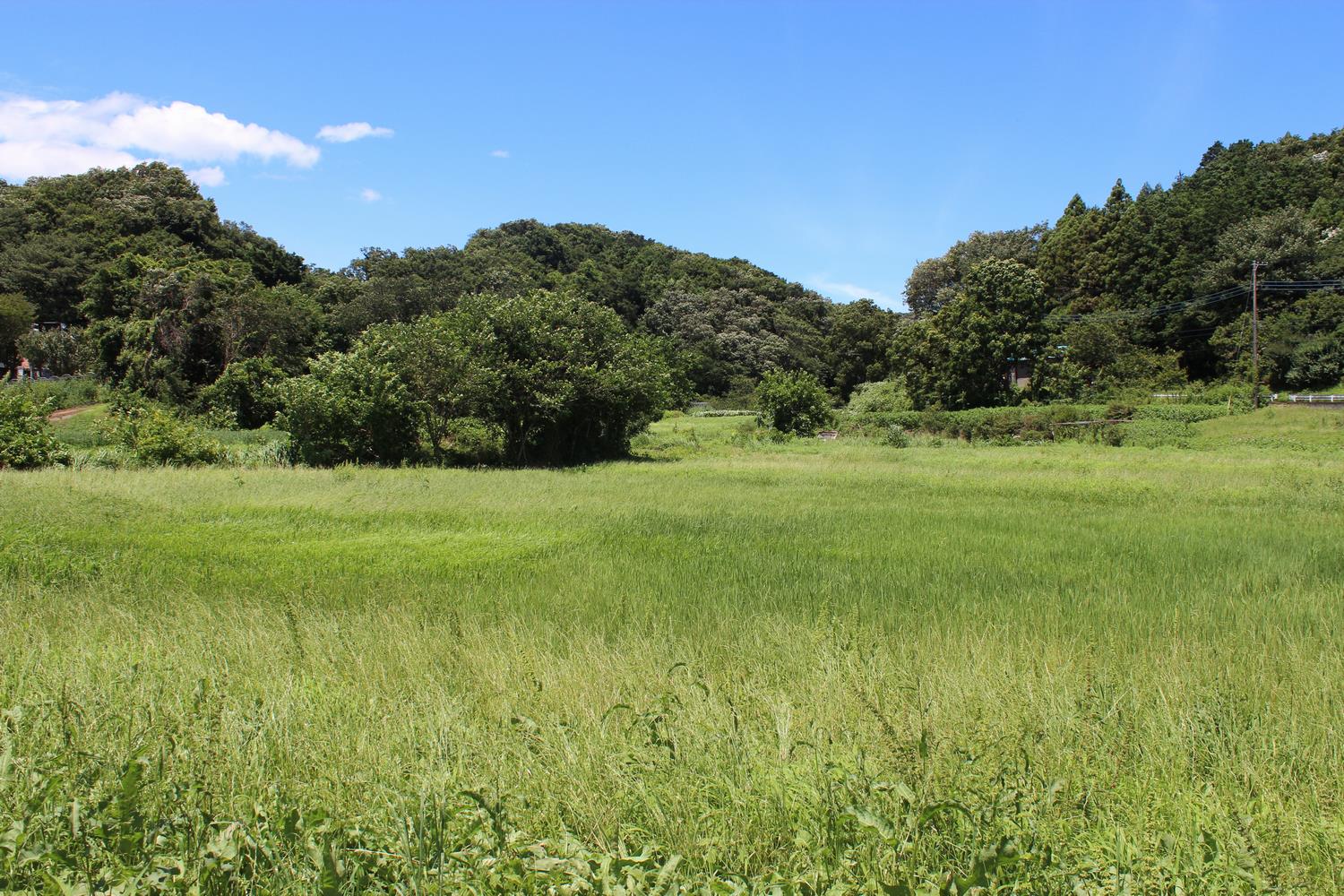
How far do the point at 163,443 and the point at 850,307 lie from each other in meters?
61.5

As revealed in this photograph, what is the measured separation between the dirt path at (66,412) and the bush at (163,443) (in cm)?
1850

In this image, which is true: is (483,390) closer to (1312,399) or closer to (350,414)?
(350,414)

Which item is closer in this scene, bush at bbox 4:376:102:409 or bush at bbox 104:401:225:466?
bush at bbox 104:401:225:466

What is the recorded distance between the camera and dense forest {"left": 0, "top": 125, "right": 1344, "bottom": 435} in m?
46.2

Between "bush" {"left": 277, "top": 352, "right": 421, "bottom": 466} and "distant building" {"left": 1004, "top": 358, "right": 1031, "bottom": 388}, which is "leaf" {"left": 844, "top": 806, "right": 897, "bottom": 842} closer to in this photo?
"bush" {"left": 277, "top": 352, "right": 421, "bottom": 466}

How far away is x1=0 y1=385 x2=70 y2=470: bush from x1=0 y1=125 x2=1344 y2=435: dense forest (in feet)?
28.3

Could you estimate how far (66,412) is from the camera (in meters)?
42.5

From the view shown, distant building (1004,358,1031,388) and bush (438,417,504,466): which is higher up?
distant building (1004,358,1031,388)

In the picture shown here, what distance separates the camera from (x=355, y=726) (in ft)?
14.6

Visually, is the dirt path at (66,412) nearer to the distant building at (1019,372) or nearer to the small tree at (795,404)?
the small tree at (795,404)

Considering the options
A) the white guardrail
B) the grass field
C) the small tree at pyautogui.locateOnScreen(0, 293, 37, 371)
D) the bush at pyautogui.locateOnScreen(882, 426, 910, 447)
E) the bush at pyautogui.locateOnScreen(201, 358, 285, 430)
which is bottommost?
the grass field

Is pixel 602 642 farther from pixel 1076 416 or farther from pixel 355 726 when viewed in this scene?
pixel 1076 416

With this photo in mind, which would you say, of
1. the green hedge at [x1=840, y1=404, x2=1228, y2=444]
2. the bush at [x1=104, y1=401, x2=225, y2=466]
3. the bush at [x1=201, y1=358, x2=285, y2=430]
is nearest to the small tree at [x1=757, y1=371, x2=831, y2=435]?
the green hedge at [x1=840, y1=404, x2=1228, y2=444]

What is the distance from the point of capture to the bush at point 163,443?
25.3 meters
